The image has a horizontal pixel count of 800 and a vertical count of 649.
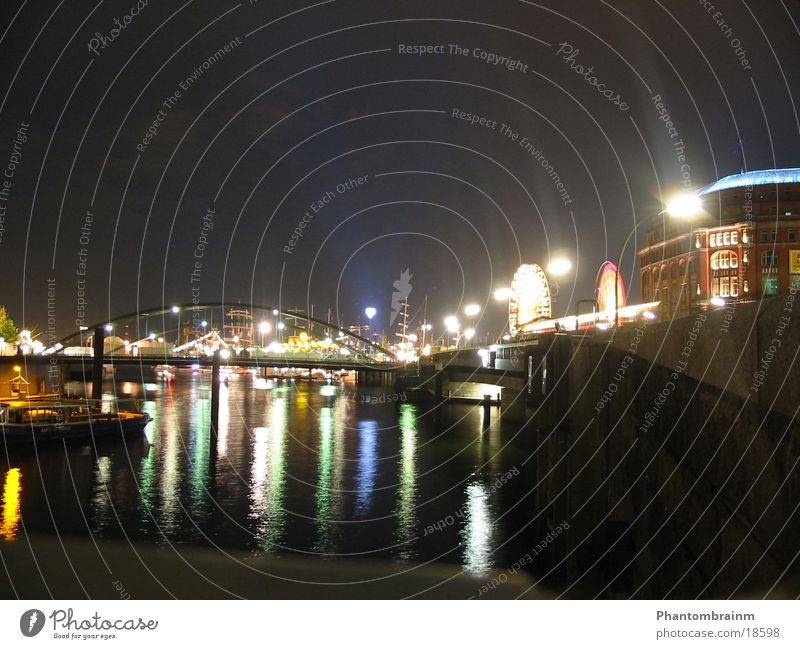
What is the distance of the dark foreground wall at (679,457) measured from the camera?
27.3 ft

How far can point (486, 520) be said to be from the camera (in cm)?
2573

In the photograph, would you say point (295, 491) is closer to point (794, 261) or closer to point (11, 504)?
point (11, 504)

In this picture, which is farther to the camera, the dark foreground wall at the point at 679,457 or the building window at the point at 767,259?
the building window at the point at 767,259

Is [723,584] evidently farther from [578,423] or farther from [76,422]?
[76,422]

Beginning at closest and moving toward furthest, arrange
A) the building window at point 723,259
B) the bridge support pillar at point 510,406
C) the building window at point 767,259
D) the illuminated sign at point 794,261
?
1. the bridge support pillar at point 510,406
2. the illuminated sign at point 794,261
3. the building window at point 767,259
4. the building window at point 723,259

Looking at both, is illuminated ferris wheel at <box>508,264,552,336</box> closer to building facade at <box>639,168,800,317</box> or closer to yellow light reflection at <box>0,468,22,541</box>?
building facade at <box>639,168,800,317</box>

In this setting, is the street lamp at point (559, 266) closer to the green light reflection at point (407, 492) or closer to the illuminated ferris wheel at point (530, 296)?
the green light reflection at point (407, 492)

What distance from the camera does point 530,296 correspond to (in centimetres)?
6662

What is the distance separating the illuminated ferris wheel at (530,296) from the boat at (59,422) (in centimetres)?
3206

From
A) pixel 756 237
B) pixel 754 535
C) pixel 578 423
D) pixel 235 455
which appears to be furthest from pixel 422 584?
pixel 756 237

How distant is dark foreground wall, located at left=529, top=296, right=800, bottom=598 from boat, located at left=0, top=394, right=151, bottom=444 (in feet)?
108

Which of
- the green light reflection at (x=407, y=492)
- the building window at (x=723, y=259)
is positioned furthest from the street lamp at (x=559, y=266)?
the building window at (x=723, y=259)

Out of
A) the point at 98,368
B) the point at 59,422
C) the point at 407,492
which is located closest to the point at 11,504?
the point at 407,492

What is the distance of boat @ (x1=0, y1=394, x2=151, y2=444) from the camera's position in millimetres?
43625
